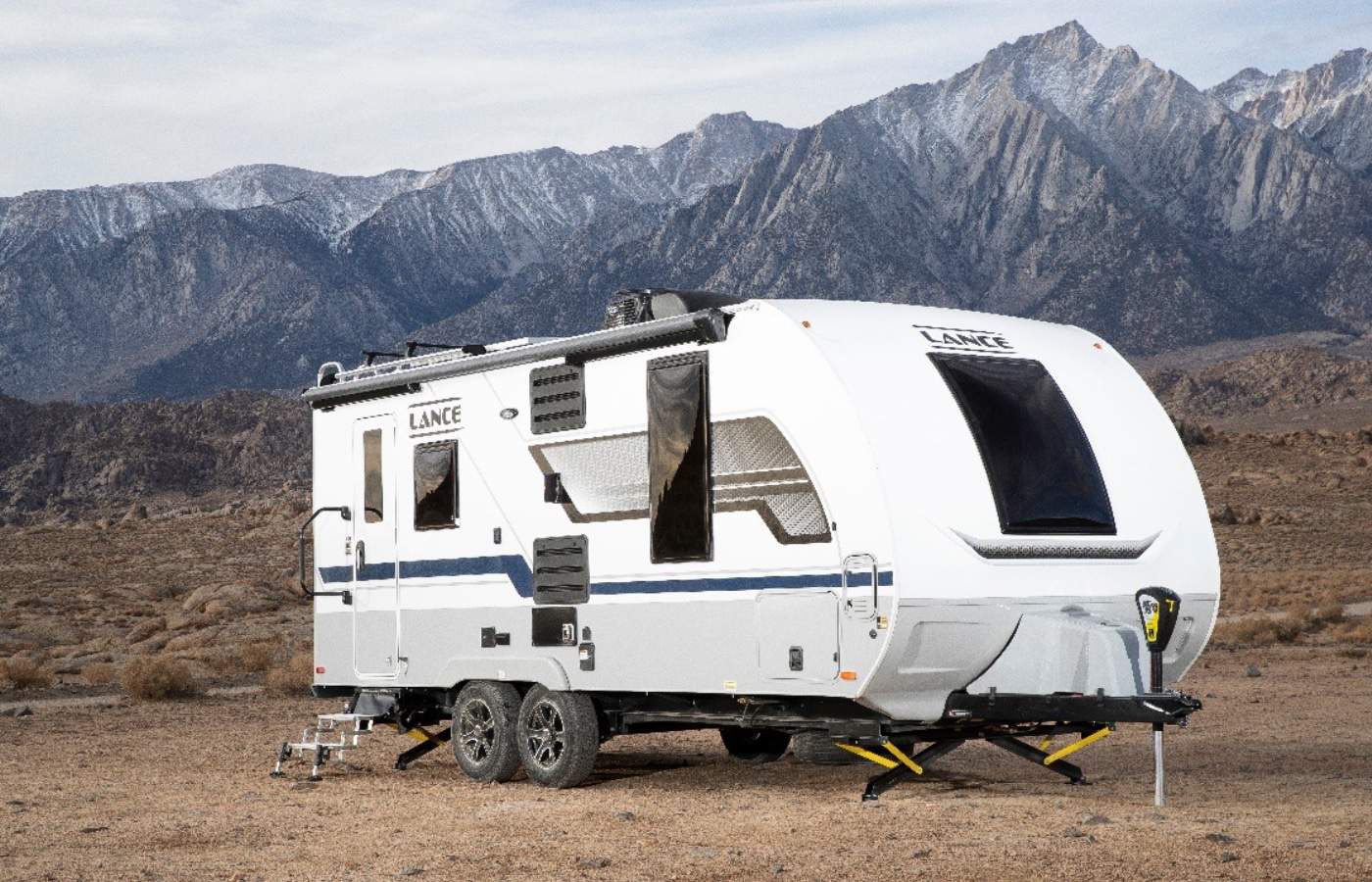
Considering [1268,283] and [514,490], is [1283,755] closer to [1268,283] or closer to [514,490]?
[514,490]

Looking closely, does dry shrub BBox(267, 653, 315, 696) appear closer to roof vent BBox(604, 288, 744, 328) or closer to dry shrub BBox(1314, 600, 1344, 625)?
roof vent BBox(604, 288, 744, 328)

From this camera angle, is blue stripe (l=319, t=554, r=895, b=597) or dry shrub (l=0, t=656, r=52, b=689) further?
dry shrub (l=0, t=656, r=52, b=689)

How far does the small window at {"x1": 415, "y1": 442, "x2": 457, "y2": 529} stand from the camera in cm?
1391

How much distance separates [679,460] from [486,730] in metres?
2.82

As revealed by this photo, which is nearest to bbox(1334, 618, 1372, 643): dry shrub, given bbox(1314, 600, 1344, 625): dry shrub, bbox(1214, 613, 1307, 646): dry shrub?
bbox(1214, 613, 1307, 646): dry shrub

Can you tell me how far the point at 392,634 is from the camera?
47.0ft

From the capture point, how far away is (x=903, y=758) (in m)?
11.6

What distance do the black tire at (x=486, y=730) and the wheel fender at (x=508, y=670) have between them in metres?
0.11

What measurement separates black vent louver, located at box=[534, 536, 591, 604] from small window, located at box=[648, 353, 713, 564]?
717mm

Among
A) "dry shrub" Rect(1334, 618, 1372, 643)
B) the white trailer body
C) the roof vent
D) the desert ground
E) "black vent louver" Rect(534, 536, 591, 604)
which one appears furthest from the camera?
"dry shrub" Rect(1334, 618, 1372, 643)

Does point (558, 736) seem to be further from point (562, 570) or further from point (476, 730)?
point (562, 570)

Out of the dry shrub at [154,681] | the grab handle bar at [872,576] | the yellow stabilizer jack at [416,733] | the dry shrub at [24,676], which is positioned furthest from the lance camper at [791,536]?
the dry shrub at [24,676]

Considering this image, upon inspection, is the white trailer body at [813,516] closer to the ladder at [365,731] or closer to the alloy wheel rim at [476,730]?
the alloy wheel rim at [476,730]

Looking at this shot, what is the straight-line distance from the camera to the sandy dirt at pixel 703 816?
9867 millimetres
